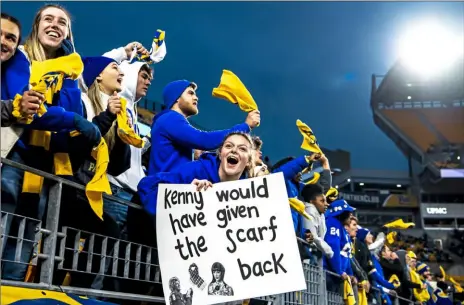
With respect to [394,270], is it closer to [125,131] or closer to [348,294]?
[348,294]

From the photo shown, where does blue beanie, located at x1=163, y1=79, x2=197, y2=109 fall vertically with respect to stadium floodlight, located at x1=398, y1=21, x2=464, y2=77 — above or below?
below

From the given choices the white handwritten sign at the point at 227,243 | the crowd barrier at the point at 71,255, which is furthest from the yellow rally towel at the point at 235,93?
the crowd barrier at the point at 71,255

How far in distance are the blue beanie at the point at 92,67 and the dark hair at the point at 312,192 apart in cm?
277

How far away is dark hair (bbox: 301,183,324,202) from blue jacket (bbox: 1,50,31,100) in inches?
138

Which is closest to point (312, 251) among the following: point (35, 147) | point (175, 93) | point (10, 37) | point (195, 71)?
point (175, 93)

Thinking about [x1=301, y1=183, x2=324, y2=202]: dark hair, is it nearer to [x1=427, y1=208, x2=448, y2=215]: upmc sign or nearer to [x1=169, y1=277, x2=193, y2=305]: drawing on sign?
[x1=169, y1=277, x2=193, y2=305]: drawing on sign

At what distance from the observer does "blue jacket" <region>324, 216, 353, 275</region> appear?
15.8 ft

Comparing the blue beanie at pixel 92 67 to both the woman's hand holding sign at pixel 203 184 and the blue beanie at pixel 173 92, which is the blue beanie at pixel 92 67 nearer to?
the blue beanie at pixel 173 92

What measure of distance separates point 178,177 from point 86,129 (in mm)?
619

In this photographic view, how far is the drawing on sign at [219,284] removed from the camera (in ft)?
8.53

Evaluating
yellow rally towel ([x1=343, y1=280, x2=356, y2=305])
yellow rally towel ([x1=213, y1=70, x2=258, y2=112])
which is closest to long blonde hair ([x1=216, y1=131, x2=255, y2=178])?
yellow rally towel ([x1=213, y1=70, x2=258, y2=112])

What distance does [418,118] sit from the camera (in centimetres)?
4159

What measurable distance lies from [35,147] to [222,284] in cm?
103

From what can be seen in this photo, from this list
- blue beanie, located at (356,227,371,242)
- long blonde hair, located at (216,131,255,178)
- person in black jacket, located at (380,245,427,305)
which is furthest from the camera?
person in black jacket, located at (380,245,427,305)
